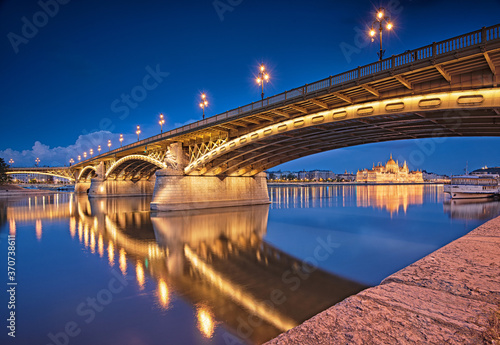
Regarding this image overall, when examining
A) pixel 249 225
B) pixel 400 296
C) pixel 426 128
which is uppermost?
pixel 426 128

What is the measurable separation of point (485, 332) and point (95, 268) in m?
13.6

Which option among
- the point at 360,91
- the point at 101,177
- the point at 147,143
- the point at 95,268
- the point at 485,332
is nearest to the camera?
the point at 485,332

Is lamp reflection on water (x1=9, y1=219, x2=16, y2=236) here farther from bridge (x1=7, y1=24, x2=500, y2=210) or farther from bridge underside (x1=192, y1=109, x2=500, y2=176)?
bridge underside (x1=192, y1=109, x2=500, y2=176)

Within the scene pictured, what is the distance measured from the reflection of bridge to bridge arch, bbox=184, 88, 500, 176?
343 inches

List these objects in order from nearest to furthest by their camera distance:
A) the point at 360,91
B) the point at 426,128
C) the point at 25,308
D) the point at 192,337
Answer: the point at 192,337
the point at 25,308
the point at 360,91
the point at 426,128

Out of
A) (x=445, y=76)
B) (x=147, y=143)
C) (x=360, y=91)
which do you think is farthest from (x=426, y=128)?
(x=147, y=143)

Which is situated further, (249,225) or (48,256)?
(249,225)

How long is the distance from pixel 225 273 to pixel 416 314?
29.6 ft

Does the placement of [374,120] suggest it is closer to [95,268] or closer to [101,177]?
[95,268]

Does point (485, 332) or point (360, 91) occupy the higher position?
point (360, 91)

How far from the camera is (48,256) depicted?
14.4 m

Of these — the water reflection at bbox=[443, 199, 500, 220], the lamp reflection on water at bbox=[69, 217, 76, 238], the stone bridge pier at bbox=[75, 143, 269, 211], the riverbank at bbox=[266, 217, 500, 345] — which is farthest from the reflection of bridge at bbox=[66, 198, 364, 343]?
the water reflection at bbox=[443, 199, 500, 220]

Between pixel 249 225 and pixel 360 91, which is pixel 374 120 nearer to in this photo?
pixel 360 91

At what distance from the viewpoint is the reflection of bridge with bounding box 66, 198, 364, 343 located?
763 centimetres
